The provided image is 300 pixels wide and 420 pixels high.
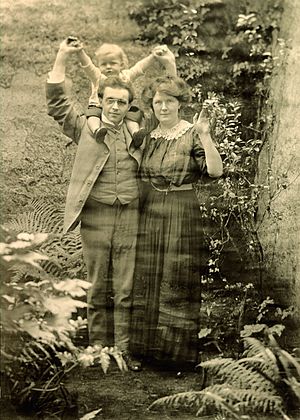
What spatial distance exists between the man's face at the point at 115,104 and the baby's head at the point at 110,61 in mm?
101

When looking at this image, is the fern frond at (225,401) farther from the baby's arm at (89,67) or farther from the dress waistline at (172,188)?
the baby's arm at (89,67)

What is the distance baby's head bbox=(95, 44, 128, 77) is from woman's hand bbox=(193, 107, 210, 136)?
0.41 metres

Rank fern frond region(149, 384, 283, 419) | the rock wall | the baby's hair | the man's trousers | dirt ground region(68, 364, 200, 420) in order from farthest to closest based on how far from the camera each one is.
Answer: the rock wall
the baby's hair
the man's trousers
dirt ground region(68, 364, 200, 420)
fern frond region(149, 384, 283, 419)

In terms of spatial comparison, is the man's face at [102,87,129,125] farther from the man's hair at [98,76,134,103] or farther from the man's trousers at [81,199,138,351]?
the man's trousers at [81,199,138,351]

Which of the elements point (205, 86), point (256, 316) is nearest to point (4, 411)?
point (256, 316)

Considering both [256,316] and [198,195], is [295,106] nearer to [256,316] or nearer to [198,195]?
[198,195]

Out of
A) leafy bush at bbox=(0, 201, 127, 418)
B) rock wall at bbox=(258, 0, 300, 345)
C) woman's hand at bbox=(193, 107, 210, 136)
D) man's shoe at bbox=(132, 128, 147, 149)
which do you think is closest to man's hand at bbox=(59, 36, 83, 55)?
man's shoe at bbox=(132, 128, 147, 149)

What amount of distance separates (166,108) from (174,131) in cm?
11

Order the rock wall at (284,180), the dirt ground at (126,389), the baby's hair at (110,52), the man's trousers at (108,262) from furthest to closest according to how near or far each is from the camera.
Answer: the rock wall at (284,180), the baby's hair at (110,52), the man's trousers at (108,262), the dirt ground at (126,389)

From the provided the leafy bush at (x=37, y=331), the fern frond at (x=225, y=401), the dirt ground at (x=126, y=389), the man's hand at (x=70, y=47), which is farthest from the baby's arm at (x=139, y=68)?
the fern frond at (x=225, y=401)

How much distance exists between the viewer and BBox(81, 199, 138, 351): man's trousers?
4.88 meters

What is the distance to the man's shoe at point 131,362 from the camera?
486cm

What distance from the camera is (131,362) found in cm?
488

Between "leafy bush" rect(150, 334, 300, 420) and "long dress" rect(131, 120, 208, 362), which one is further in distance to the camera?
"long dress" rect(131, 120, 208, 362)
